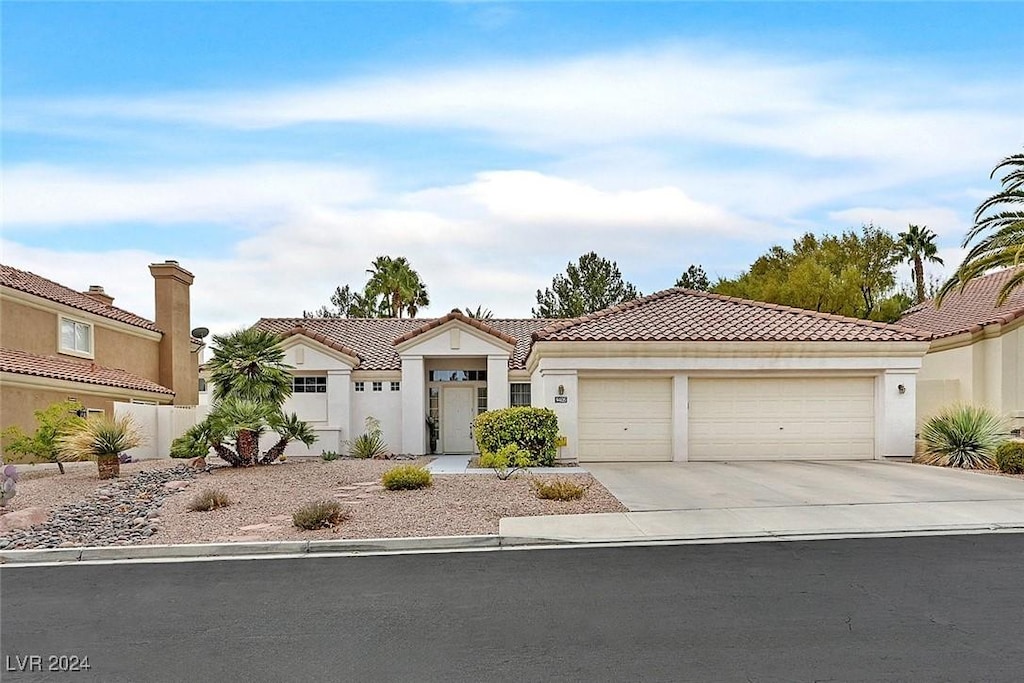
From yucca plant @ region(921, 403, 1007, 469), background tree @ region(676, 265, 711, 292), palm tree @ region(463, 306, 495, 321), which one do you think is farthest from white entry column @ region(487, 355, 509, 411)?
background tree @ region(676, 265, 711, 292)

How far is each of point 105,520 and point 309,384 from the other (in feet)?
45.1

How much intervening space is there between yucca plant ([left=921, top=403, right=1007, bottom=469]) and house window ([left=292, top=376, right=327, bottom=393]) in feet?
57.4

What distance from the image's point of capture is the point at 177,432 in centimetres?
2580

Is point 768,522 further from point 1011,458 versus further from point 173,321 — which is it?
point 173,321

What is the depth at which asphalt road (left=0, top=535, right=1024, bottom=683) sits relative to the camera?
5.94 m

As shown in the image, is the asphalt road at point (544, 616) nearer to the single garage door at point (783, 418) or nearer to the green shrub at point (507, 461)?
the green shrub at point (507, 461)

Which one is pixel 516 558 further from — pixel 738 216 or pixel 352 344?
pixel 738 216

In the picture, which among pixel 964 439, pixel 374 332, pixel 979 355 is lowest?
pixel 964 439

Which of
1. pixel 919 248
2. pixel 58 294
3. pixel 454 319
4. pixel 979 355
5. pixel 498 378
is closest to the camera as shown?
pixel 979 355

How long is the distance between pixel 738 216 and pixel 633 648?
27.4m

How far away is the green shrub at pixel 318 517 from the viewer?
11.5 m

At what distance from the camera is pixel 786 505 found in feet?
42.3

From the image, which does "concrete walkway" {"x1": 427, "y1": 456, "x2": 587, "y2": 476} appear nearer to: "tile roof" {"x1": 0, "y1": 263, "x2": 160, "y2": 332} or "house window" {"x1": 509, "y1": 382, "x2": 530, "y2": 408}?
"house window" {"x1": 509, "y1": 382, "x2": 530, "y2": 408}

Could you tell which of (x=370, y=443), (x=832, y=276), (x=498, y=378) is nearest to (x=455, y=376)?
(x=498, y=378)
